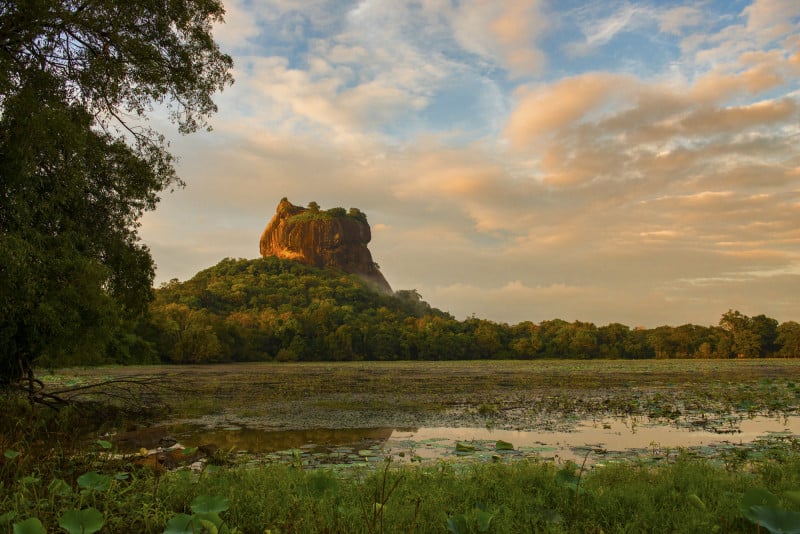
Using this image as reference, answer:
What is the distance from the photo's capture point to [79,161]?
11547 millimetres

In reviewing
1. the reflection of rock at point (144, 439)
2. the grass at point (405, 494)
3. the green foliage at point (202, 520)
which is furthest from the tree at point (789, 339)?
the green foliage at point (202, 520)

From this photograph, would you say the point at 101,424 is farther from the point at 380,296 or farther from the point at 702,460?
the point at 380,296

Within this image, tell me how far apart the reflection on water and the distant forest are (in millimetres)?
54699

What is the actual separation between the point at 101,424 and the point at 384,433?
244 inches

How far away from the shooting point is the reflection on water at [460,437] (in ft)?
26.5

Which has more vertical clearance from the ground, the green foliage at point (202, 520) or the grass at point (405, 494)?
the green foliage at point (202, 520)

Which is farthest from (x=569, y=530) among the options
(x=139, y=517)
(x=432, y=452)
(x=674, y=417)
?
(x=674, y=417)

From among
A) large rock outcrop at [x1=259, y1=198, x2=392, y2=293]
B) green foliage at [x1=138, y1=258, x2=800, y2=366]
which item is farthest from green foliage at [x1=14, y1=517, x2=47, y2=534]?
large rock outcrop at [x1=259, y1=198, x2=392, y2=293]

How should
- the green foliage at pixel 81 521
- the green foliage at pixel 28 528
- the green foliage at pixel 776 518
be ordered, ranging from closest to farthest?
the green foliage at pixel 28 528, the green foliage at pixel 81 521, the green foliage at pixel 776 518

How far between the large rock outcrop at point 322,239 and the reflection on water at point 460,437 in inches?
5339

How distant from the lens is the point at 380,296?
10969 cm

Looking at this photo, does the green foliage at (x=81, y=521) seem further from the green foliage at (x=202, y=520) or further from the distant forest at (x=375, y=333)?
the distant forest at (x=375, y=333)

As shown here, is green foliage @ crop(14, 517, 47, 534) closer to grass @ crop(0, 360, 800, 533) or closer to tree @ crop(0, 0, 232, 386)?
grass @ crop(0, 360, 800, 533)

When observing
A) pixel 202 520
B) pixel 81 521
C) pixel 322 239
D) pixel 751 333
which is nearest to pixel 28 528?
pixel 81 521
